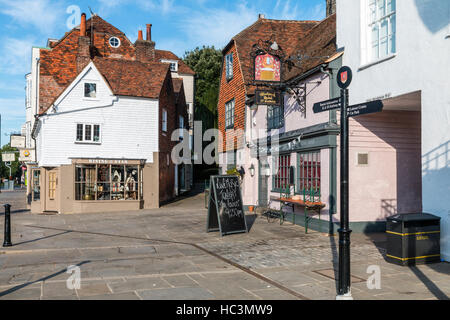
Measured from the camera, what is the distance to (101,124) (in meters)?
22.7

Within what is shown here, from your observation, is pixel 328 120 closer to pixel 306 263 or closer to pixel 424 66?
pixel 424 66

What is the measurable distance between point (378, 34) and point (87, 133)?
16.3m

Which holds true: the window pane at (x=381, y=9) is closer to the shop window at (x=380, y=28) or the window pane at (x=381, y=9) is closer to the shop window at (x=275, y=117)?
the shop window at (x=380, y=28)

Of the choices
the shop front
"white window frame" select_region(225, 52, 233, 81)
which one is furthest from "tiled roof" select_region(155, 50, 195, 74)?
the shop front

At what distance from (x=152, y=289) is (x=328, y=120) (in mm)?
8586

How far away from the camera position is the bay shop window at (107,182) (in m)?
22.0

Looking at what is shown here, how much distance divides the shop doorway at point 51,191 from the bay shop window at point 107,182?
1409mm

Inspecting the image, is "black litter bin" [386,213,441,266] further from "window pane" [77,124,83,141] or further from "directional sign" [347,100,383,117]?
"window pane" [77,124,83,141]

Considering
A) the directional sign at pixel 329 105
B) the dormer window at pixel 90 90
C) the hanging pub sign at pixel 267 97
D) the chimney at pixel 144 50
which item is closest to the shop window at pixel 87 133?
the dormer window at pixel 90 90

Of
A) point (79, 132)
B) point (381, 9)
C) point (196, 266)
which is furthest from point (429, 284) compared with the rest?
point (79, 132)

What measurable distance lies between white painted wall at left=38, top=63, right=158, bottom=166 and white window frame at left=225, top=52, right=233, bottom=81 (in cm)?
472

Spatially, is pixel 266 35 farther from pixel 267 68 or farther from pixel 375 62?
pixel 375 62
